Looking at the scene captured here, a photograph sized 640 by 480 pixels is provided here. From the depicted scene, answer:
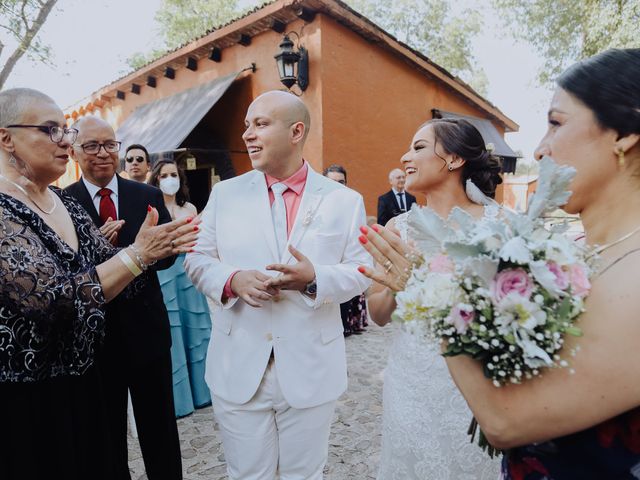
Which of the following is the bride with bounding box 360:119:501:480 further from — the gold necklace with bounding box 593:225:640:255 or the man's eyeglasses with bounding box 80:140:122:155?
the man's eyeglasses with bounding box 80:140:122:155

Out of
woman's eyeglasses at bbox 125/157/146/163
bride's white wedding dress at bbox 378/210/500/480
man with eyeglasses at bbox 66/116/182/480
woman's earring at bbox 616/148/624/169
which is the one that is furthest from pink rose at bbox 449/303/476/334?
woman's eyeglasses at bbox 125/157/146/163

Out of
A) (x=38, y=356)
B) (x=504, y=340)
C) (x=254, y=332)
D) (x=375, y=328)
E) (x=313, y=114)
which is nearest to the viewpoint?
(x=504, y=340)

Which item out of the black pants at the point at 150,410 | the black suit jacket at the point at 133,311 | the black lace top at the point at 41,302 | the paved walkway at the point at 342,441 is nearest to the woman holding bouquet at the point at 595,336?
the black lace top at the point at 41,302

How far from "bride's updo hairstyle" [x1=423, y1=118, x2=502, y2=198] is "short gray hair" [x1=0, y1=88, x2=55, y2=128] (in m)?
2.07

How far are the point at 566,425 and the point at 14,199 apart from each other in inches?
83.1

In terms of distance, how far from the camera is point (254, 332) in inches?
91.5

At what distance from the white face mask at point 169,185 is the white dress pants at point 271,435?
301 cm

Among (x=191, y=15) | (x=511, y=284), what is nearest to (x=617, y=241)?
(x=511, y=284)

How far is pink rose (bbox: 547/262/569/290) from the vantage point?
0.99m

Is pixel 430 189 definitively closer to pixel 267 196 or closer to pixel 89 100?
A: pixel 267 196

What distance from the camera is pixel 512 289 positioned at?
0.99 m

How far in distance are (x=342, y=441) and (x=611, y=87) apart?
340 cm

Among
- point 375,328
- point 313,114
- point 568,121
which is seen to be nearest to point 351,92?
point 313,114

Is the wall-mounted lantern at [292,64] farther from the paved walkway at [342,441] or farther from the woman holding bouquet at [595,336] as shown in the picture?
the woman holding bouquet at [595,336]
